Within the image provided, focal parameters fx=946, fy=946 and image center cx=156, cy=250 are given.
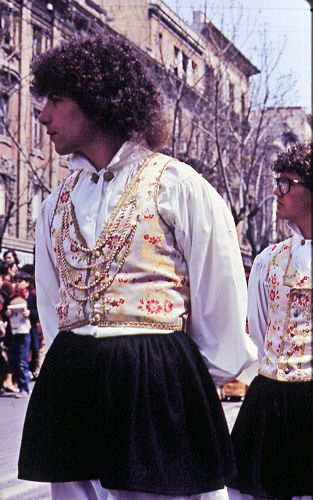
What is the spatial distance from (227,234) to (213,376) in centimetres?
43

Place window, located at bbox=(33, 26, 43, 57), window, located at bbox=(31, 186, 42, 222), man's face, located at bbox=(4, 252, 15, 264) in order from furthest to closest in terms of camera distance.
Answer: window, located at bbox=(31, 186, 42, 222) → window, located at bbox=(33, 26, 43, 57) → man's face, located at bbox=(4, 252, 15, 264)

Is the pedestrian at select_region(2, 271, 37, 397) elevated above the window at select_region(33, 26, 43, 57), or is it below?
below

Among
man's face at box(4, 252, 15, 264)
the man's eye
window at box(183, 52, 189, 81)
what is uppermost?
window at box(183, 52, 189, 81)

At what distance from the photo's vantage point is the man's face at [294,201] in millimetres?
4262

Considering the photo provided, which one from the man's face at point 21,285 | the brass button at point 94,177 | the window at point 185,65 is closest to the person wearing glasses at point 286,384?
the brass button at point 94,177

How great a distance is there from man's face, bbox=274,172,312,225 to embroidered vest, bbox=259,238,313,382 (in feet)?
0.98

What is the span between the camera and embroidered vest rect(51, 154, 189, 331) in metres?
2.76

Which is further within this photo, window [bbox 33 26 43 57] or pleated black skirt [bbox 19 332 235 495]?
window [bbox 33 26 43 57]

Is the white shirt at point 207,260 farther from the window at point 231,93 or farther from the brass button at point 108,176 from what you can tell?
the window at point 231,93

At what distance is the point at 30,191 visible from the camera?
92.6 feet

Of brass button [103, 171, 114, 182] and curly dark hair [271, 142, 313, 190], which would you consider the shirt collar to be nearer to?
brass button [103, 171, 114, 182]

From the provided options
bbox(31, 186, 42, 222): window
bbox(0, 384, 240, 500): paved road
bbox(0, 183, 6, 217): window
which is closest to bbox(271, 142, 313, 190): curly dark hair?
bbox(0, 384, 240, 500): paved road

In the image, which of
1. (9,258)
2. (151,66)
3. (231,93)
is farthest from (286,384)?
(231,93)

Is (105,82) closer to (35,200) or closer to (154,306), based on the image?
(154,306)
